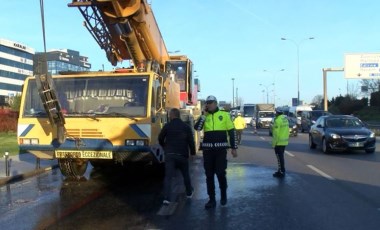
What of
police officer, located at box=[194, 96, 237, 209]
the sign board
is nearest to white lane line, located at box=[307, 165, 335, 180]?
police officer, located at box=[194, 96, 237, 209]

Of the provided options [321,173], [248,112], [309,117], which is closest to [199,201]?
[321,173]

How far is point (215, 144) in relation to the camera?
335 inches

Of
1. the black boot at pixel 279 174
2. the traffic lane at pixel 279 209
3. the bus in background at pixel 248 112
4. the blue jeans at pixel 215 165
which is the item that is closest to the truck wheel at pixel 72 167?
the traffic lane at pixel 279 209

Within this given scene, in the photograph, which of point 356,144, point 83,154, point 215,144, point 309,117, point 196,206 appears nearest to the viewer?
point 215,144

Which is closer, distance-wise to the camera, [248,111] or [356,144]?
[356,144]

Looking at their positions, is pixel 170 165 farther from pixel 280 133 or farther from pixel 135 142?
pixel 280 133

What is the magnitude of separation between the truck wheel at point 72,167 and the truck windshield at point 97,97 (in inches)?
51.1

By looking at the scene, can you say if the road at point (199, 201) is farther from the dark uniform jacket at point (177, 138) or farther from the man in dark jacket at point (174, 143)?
the dark uniform jacket at point (177, 138)

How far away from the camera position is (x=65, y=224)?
7.50 m

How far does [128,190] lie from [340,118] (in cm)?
1239

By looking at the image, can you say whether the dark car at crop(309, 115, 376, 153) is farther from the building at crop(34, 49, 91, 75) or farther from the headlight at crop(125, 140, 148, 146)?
the headlight at crop(125, 140, 148, 146)

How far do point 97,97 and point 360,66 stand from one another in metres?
42.8

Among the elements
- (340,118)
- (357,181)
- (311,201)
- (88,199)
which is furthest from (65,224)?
(340,118)

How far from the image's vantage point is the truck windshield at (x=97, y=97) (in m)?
10.6
